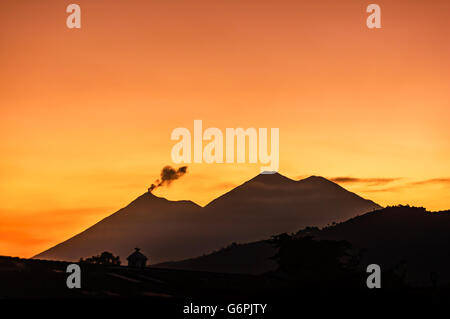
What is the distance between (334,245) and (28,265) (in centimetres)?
5531

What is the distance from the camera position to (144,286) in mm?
47281

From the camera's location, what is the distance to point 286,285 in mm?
58500

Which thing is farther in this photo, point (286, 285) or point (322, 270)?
point (322, 270)
